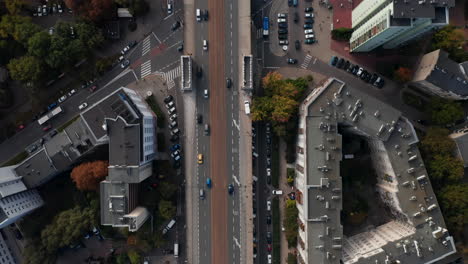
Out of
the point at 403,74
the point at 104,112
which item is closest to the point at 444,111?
the point at 403,74

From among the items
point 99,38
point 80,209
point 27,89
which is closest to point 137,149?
point 80,209

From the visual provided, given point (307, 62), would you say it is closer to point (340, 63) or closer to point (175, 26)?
point (340, 63)

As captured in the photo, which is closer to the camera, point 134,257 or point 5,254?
point 134,257

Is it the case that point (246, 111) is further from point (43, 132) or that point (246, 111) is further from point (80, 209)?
point (43, 132)

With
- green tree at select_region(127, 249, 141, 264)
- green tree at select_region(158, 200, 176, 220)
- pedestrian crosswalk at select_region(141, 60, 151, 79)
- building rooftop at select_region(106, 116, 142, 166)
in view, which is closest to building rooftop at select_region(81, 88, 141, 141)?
building rooftop at select_region(106, 116, 142, 166)

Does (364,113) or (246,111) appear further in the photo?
(246,111)

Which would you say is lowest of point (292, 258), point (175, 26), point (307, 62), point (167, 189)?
point (292, 258)

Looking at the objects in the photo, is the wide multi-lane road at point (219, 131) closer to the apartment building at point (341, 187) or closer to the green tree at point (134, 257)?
the apartment building at point (341, 187)
